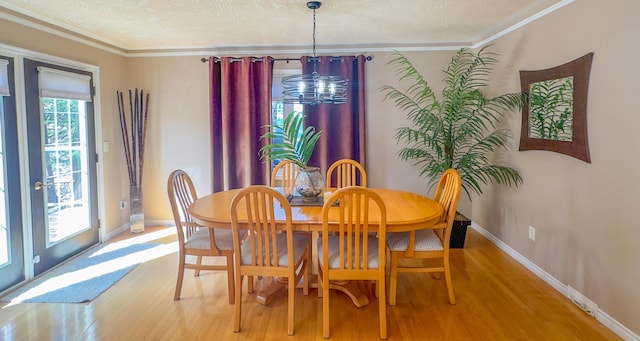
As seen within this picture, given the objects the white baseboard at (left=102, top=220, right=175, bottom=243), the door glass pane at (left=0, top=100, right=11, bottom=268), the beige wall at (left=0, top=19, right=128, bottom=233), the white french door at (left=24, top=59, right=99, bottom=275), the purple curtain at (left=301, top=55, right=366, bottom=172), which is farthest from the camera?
the purple curtain at (left=301, top=55, right=366, bottom=172)

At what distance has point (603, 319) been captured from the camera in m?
2.58

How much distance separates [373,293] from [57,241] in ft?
9.80

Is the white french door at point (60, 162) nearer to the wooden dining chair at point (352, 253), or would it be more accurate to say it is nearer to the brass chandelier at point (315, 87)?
the brass chandelier at point (315, 87)

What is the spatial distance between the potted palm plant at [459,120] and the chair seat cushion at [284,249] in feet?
6.00

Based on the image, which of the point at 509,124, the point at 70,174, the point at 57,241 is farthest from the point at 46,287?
the point at 509,124

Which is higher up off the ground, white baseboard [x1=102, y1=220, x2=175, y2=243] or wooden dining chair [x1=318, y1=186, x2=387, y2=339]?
wooden dining chair [x1=318, y1=186, x2=387, y2=339]

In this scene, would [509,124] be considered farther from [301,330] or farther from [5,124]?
[5,124]

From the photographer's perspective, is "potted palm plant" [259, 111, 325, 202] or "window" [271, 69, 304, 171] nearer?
"potted palm plant" [259, 111, 325, 202]

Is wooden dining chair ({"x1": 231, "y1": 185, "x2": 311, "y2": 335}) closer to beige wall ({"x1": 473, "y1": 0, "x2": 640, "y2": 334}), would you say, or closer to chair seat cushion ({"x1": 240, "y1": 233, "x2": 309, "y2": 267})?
chair seat cushion ({"x1": 240, "y1": 233, "x2": 309, "y2": 267})

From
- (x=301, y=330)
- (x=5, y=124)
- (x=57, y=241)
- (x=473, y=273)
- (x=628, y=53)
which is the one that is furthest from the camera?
(x=57, y=241)

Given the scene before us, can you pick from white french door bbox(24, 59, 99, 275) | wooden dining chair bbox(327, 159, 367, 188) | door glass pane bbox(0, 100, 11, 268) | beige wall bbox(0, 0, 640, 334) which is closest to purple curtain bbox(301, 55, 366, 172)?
beige wall bbox(0, 0, 640, 334)

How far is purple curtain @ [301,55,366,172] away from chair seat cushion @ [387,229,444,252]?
184 centimetres

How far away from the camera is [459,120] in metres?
4.35

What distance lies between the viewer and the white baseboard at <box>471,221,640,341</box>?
2.40m
